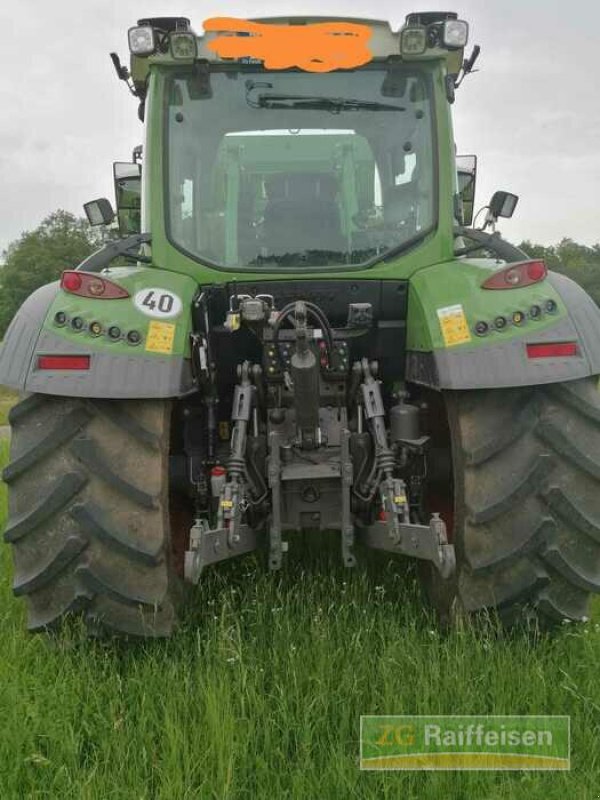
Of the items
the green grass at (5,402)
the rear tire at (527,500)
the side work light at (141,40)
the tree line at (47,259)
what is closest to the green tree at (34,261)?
the tree line at (47,259)

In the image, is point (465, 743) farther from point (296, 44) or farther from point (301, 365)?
point (296, 44)

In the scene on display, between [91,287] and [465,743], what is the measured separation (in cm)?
191

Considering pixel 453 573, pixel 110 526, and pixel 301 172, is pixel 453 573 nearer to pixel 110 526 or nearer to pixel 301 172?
pixel 110 526

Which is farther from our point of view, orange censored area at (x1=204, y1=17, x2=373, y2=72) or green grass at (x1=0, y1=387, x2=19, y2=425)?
green grass at (x1=0, y1=387, x2=19, y2=425)

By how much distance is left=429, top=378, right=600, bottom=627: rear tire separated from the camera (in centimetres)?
263

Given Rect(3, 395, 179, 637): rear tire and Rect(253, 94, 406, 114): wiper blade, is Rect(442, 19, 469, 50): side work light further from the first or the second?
Rect(3, 395, 179, 637): rear tire

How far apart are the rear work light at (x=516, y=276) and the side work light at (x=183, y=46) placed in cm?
148

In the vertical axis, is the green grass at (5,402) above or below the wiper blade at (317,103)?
below

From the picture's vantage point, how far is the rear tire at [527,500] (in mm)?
2631

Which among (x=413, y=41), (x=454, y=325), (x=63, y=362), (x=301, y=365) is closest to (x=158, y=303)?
(x=63, y=362)

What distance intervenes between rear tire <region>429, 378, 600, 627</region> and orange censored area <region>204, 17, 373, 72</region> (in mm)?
1497

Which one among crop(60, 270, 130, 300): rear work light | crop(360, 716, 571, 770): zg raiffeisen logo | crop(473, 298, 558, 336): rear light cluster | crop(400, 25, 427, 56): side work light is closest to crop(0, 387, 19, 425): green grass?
crop(60, 270, 130, 300): rear work light

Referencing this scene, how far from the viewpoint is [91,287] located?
2.76 m

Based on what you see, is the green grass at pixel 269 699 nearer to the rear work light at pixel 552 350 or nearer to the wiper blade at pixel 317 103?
the rear work light at pixel 552 350
